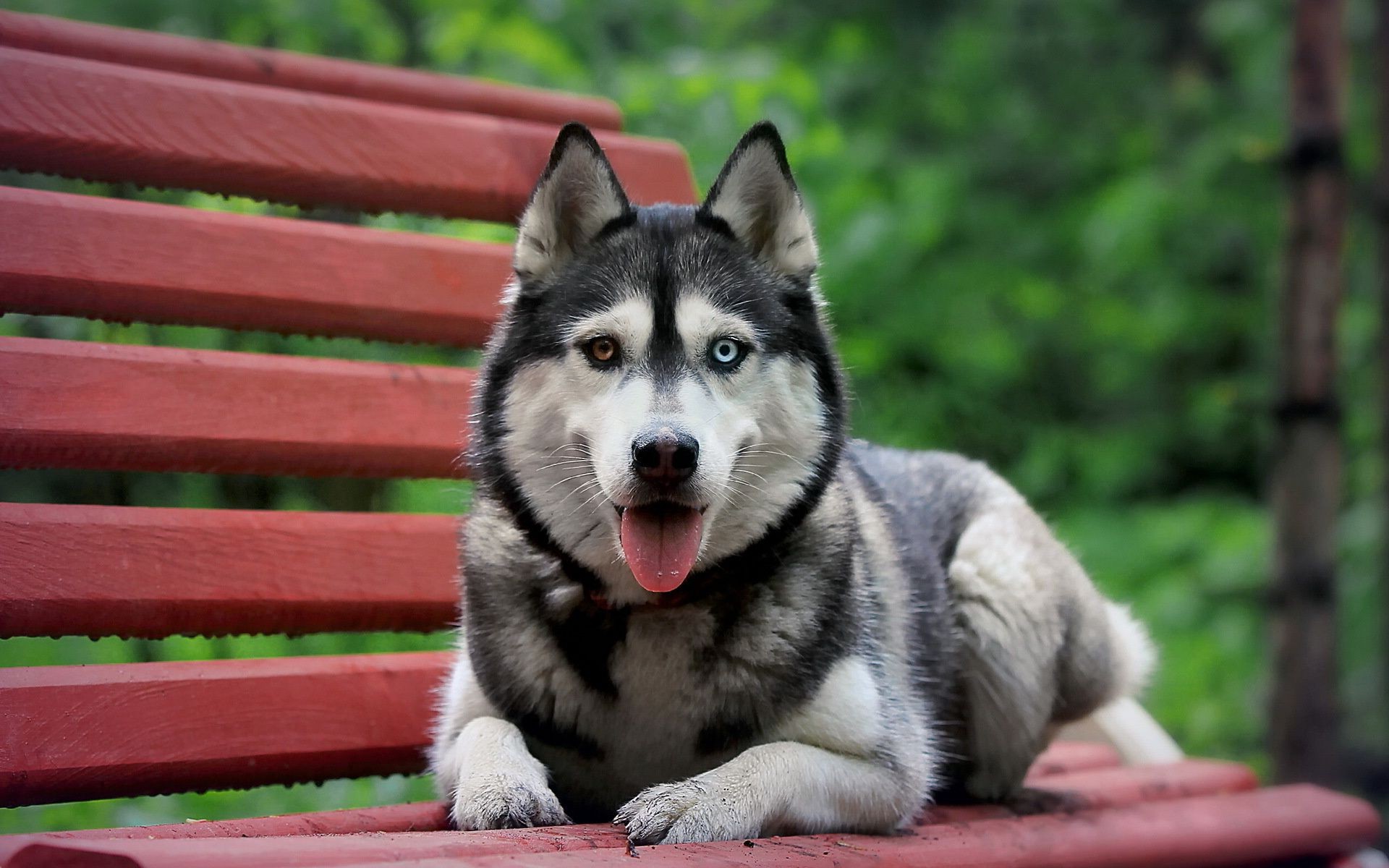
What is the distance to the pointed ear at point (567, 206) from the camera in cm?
270

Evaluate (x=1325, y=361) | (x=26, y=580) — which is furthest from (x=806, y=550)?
(x=1325, y=361)

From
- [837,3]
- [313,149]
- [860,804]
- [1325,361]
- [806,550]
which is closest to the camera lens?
[860,804]

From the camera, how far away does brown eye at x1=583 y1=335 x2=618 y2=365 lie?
2.57 metres

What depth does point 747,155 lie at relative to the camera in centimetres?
272

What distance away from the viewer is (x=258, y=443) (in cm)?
318

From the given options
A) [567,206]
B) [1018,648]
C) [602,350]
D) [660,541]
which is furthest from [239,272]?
[1018,648]

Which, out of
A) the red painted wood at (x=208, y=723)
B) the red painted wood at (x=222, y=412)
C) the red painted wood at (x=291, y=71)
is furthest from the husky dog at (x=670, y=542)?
the red painted wood at (x=291, y=71)

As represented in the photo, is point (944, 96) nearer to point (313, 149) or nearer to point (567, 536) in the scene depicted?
point (313, 149)

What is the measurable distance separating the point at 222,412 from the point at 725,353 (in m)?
1.31

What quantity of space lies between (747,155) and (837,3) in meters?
5.94

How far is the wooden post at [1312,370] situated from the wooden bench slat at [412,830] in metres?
2.49

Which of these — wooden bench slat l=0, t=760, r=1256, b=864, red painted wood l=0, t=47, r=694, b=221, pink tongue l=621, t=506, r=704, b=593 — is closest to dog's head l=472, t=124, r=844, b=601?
pink tongue l=621, t=506, r=704, b=593

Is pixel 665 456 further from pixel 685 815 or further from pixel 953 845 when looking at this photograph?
pixel 953 845

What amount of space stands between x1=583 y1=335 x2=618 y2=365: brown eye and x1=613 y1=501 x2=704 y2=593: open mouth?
0.99 feet
